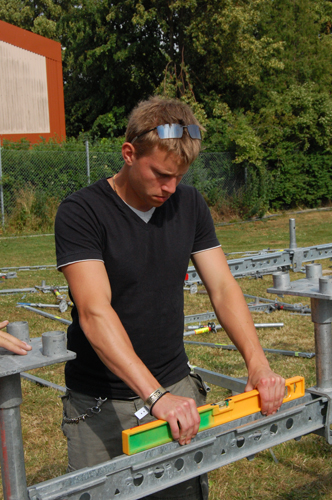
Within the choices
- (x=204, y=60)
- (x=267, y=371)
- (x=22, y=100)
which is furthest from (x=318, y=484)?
(x=204, y=60)

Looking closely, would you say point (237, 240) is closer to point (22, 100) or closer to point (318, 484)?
point (22, 100)

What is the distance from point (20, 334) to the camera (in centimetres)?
→ 180

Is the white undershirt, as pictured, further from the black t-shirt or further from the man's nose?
the man's nose

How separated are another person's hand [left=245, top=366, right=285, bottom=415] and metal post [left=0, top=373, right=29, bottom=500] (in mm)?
838

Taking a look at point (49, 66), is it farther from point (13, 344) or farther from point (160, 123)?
point (13, 344)

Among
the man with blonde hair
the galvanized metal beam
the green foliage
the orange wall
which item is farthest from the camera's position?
the green foliage

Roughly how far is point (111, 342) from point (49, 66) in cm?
2193

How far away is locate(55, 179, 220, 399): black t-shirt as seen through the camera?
2203 millimetres

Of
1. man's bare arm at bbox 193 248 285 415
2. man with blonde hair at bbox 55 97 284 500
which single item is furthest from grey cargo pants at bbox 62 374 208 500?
man's bare arm at bbox 193 248 285 415

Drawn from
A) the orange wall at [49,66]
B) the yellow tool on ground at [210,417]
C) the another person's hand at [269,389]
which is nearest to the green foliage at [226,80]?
Result: the orange wall at [49,66]

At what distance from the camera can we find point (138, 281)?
7.52ft

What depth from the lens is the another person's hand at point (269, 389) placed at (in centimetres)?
192

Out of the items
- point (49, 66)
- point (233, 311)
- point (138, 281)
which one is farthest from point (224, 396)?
point (49, 66)

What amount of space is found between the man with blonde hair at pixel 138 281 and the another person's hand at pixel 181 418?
0.96 ft
